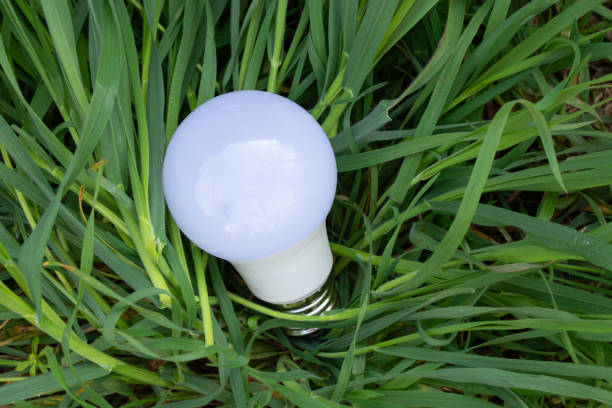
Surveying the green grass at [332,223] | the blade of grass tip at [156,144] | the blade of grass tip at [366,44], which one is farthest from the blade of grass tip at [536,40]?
the blade of grass tip at [156,144]

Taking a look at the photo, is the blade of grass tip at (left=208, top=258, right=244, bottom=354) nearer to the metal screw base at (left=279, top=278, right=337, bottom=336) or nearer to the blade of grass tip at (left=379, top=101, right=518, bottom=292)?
the metal screw base at (left=279, top=278, right=337, bottom=336)

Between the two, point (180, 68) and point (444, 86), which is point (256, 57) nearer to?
point (180, 68)

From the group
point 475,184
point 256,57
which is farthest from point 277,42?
point 475,184

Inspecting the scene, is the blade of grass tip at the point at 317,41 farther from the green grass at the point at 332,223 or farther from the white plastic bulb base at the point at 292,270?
the white plastic bulb base at the point at 292,270

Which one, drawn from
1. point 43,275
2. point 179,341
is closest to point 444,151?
point 179,341

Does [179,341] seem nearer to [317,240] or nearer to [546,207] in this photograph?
[317,240]
